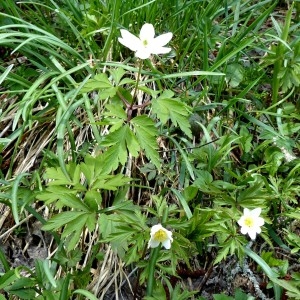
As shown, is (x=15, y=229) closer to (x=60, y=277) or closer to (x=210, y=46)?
(x=60, y=277)

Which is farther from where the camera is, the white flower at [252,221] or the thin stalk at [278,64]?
the thin stalk at [278,64]

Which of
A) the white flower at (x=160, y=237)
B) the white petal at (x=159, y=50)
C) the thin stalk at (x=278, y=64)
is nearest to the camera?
the white flower at (x=160, y=237)

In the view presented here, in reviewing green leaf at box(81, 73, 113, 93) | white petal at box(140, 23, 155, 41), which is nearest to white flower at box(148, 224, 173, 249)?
green leaf at box(81, 73, 113, 93)

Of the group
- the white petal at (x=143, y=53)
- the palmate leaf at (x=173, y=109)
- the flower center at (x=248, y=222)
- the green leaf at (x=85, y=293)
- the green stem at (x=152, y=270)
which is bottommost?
the green leaf at (x=85, y=293)

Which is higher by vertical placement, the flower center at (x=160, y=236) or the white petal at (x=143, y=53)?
the white petal at (x=143, y=53)

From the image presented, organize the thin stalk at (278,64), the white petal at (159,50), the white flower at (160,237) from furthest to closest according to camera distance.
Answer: the thin stalk at (278,64) → the white petal at (159,50) → the white flower at (160,237)

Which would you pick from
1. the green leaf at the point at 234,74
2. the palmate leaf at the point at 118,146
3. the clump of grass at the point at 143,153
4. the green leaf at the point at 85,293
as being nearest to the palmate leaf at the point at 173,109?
the clump of grass at the point at 143,153

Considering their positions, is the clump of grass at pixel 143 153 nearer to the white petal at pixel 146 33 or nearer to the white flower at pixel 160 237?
the white flower at pixel 160 237

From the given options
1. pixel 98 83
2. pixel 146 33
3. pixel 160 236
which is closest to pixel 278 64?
pixel 146 33
